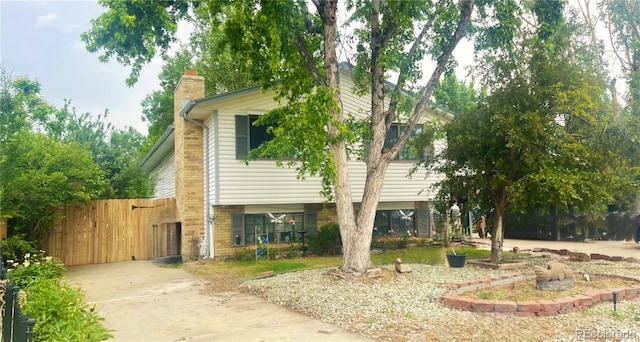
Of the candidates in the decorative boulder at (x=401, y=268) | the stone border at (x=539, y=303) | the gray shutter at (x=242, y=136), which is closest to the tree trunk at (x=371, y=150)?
the decorative boulder at (x=401, y=268)

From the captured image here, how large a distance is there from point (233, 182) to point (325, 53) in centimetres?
550

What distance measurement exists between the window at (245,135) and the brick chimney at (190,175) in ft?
4.94

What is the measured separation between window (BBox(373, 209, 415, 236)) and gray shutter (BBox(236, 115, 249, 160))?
5387mm

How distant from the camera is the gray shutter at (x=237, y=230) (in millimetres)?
14156

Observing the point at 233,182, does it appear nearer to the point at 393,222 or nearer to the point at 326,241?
the point at 326,241

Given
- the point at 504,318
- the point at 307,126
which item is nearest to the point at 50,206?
the point at 307,126

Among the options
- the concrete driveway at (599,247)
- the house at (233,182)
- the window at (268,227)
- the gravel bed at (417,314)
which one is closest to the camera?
the gravel bed at (417,314)

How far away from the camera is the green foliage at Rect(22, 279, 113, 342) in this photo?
174 inches

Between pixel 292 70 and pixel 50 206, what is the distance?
792 cm

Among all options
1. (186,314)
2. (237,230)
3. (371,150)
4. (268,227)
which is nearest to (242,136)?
(237,230)

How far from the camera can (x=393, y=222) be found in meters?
16.9

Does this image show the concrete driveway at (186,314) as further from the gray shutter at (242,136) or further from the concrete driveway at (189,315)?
the gray shutter at (242,136)

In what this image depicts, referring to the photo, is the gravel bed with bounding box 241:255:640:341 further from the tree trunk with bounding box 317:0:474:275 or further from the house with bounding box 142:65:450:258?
the house with bounding box 142:65:450:258

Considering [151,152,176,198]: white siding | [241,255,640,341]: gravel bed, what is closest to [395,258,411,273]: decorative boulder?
[241,255,640,341]: gravel bed
